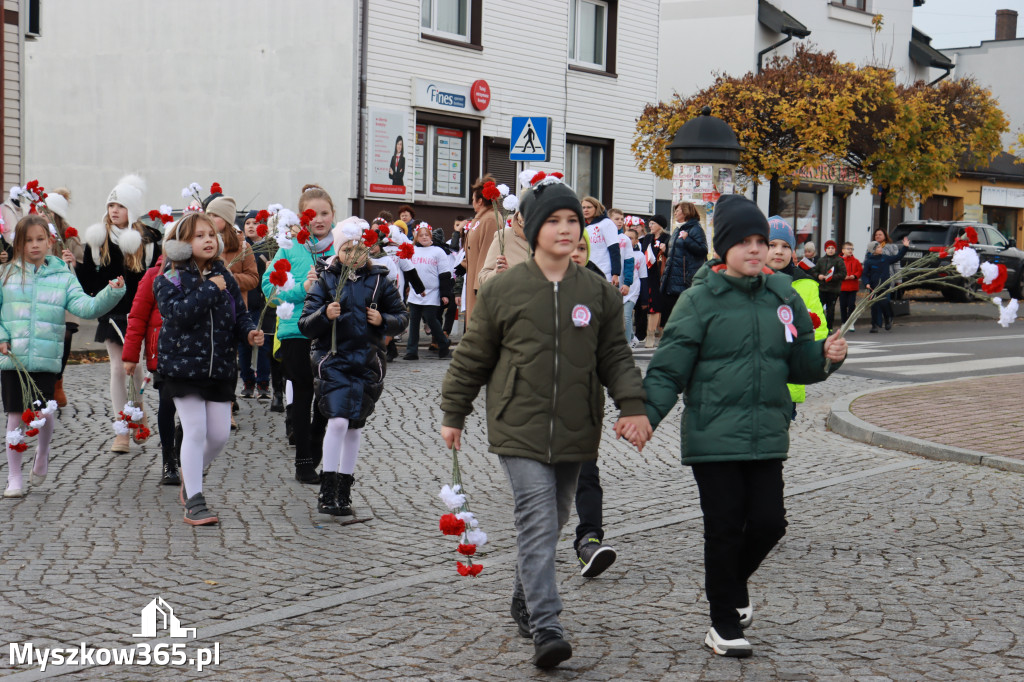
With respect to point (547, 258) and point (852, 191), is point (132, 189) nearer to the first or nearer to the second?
point (547, 258)

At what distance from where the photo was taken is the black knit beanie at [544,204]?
4.56 metres

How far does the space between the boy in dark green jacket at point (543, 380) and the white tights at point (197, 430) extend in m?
2.54

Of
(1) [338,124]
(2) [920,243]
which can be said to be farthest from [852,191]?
(1) [338,124]

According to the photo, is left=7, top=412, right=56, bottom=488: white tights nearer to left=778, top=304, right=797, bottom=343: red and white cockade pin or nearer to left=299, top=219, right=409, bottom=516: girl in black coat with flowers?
left=299, top=219, right=409, bottom=516: girl in black coat with flowers

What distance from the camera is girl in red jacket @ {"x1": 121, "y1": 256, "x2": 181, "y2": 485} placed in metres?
7.29

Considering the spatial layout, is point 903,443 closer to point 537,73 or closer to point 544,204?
point 544,204

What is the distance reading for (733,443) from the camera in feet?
15.0

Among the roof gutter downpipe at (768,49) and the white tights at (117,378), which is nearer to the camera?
the white tights at (117,378)

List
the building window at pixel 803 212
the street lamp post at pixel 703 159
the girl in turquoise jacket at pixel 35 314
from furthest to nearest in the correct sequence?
the building window at pixel 803 212 → the street lamp post at pixel 703 159 → the girl in turquoise jacket at pixel 35 314

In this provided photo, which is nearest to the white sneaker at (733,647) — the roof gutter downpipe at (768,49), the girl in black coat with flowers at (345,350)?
the girl in black coat with flowers at (345,350)

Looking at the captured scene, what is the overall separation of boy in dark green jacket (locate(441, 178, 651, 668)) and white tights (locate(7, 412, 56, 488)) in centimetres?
383

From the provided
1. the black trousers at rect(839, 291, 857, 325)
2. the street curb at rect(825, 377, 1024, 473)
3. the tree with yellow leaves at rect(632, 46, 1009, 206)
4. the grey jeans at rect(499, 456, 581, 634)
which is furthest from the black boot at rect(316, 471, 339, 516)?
the tree with yellow leaves at rect(632, 46, 1009, 206)

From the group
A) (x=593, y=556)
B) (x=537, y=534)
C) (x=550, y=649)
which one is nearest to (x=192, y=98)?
(x=593, y=556)

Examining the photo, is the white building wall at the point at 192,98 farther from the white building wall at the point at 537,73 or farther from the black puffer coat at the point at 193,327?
the black puffer coat at the point at 193,327
